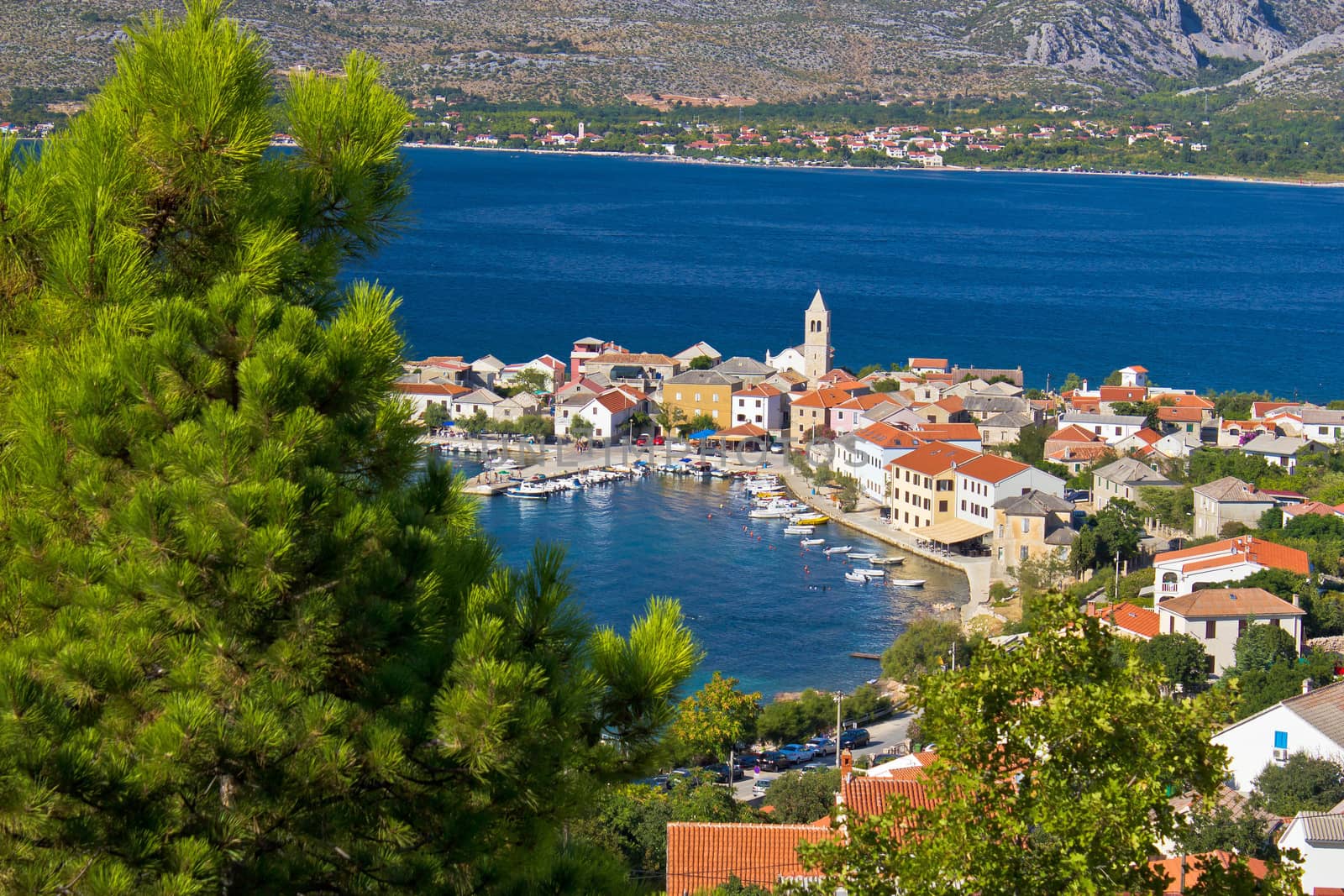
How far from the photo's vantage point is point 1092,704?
10.3 feet

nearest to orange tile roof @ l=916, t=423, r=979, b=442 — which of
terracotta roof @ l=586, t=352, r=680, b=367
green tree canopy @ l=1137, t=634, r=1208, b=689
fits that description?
terracotta roof @ l=586, t=352, r=680, b=367

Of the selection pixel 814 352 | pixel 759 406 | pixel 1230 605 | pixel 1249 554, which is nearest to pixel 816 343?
pixel 814 352

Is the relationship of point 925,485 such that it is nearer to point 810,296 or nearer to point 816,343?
point 816,343

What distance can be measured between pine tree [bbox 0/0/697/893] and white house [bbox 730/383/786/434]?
27.4 meters

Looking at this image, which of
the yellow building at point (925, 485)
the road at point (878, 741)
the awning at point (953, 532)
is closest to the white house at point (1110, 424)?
the yellow building at point (925, 485)

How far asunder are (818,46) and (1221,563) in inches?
4579

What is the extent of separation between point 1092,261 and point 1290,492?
43948 millimetres

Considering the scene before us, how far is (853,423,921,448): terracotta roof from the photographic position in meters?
24.8

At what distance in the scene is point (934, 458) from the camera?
23.6 metres

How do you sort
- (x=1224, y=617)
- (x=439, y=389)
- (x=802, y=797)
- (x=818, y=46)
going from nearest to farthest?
(x=802, y=797), (x=1224, y=617), (x=439, y=389), (x=818, y=46)

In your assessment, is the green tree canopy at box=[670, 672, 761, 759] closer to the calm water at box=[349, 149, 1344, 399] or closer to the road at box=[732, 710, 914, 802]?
the road at box=[732, 710, 914, 802]

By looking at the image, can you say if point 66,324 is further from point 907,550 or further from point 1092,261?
point 1092,261

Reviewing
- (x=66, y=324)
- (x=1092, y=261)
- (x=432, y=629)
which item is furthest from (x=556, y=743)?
(x=1092, y=261)

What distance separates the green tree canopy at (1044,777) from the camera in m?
3.06
